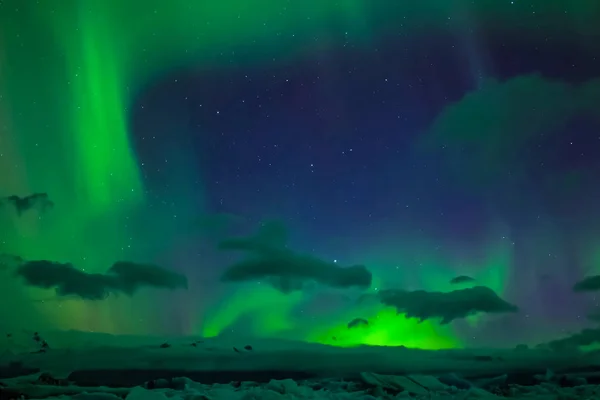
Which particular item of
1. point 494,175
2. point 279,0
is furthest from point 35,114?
point 494,175

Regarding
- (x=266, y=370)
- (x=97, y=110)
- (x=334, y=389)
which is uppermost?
(x=97, y=110)

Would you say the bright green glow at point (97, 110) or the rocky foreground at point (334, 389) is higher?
the bright green glow at point (97, 110)

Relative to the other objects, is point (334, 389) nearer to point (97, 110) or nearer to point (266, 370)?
point (266, 370)

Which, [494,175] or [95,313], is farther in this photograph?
[494,175]

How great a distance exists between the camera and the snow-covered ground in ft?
14.7

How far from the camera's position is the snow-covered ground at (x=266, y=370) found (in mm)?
4488

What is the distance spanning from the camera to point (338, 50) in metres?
4.90

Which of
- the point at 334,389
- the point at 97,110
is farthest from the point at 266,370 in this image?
the point at 97,110

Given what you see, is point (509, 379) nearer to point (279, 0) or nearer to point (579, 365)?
point (579, 365)

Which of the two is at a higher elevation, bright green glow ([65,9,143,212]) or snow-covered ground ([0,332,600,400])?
bright green glow ([65,9,143,212])

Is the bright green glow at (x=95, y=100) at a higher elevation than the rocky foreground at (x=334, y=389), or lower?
higher

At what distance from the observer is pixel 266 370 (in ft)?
15.1

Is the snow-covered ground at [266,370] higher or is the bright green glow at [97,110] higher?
the bright green glow at [97,110]

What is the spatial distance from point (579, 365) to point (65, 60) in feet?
15.1
